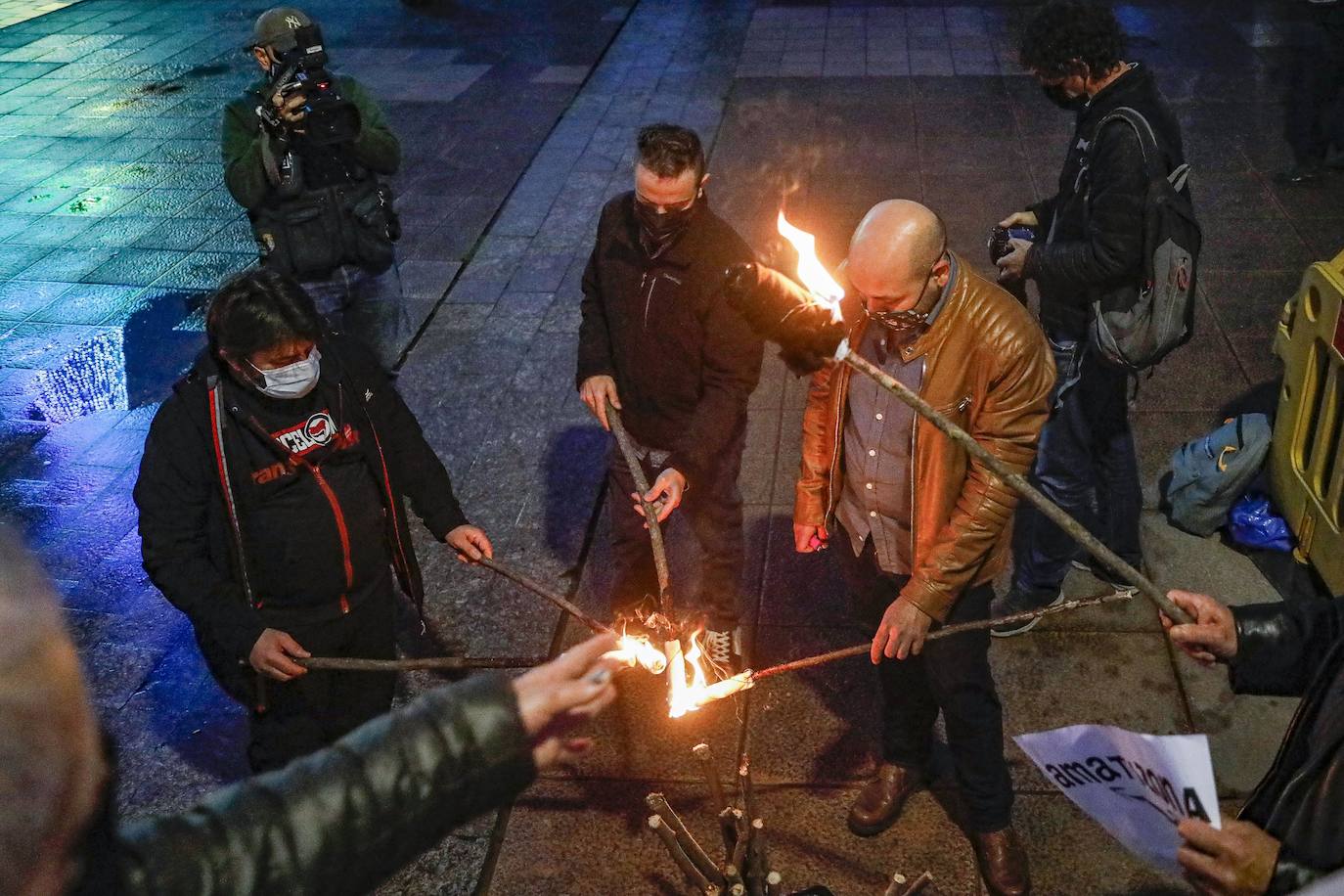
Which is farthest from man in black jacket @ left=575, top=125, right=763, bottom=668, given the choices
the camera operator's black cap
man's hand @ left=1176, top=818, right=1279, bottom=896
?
the camera operator's black cap

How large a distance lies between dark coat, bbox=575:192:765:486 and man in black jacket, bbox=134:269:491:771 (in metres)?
0.92

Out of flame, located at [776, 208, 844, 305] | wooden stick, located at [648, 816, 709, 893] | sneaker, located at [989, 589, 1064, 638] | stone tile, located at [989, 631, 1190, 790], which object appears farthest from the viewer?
sneaker, located at [989, 589, 1064, 638]

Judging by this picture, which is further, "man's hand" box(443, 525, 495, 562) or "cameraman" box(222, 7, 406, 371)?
"cameraman" box(222, 7, 406, 371)

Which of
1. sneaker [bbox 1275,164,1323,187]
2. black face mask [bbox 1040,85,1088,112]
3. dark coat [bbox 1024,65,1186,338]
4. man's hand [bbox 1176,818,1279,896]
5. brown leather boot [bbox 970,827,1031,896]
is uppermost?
black face mask [bbox 1040,85,1088,112]

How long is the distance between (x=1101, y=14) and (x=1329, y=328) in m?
1.83

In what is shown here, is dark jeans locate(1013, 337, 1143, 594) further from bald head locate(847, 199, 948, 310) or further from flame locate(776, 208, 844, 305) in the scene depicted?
flame locate(776, 208, 844, 305)

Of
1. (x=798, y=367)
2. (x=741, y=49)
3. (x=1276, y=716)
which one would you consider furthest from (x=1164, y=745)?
(x=741, y=49)

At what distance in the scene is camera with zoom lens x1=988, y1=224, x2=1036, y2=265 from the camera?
498 centimetres

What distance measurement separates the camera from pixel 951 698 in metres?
3.85

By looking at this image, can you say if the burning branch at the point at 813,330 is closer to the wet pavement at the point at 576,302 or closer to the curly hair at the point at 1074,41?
the wet pavement at the point at 576,302

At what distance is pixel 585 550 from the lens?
19.2 ft

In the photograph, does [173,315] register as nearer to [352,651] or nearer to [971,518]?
[352,651]

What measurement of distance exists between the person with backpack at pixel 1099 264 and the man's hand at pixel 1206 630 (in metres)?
1.66

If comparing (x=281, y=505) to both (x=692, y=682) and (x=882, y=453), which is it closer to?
(x=692, y=682)
